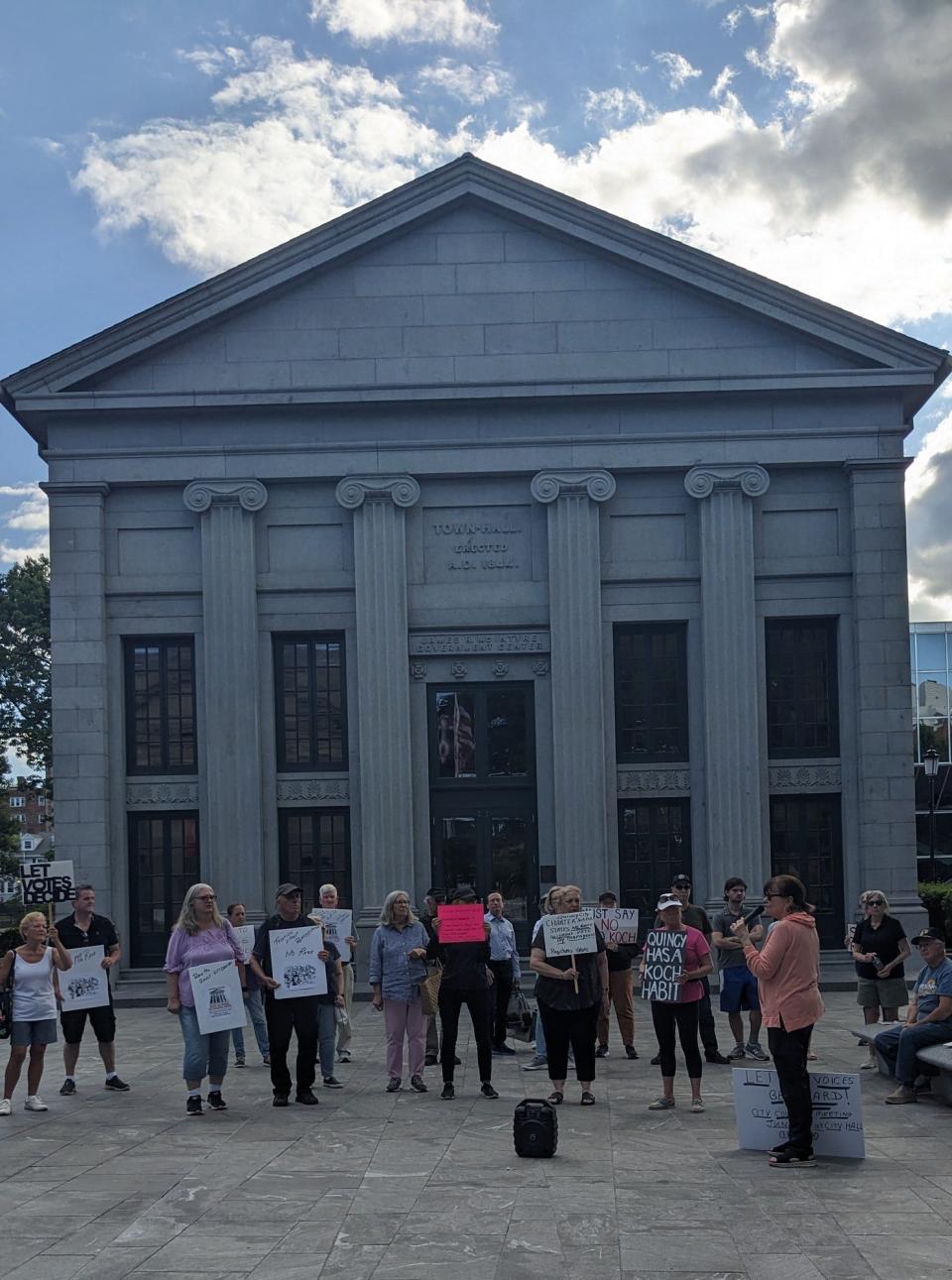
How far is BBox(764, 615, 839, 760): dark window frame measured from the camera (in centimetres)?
2805

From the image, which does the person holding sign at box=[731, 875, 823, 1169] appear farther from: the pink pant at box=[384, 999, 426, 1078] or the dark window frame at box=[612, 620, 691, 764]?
the dark window frame at box=[612, 620, 691, 764]

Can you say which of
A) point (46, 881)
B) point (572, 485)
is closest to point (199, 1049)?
point (46, 881)

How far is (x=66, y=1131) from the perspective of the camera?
→ 13.3 m

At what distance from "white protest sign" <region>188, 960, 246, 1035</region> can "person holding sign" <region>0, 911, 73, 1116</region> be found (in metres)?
1.40

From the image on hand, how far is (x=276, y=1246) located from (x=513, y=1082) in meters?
7.03

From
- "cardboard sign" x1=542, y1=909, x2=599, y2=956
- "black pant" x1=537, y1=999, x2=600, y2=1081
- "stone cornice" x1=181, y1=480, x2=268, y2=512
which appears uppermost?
"stone cornice" x1=181, y1=480, x2=268, y2=512

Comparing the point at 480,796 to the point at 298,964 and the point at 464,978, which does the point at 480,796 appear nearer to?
the point at 464,978

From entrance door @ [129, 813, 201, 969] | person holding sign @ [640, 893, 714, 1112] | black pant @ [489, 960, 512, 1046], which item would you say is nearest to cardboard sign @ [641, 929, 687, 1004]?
person holding sign @ [640, 893, 714, 1112]

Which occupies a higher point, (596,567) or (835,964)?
(596,567)

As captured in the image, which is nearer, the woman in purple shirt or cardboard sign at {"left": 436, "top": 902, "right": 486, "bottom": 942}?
the woman in purple shirt

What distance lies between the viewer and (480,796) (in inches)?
1101

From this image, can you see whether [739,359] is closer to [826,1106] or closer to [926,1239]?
[826,1106]

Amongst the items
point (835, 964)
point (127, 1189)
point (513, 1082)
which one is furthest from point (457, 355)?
point (127, 1189)

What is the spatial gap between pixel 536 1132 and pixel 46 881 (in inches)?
513
